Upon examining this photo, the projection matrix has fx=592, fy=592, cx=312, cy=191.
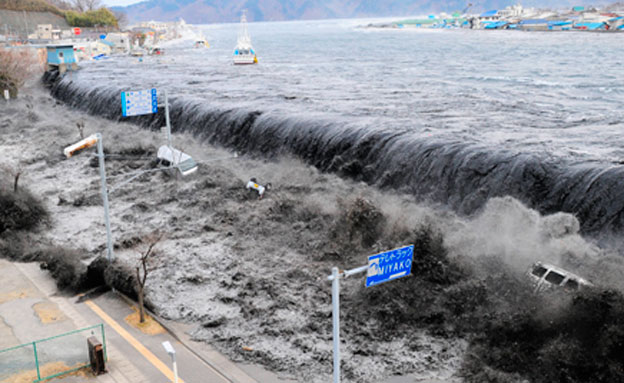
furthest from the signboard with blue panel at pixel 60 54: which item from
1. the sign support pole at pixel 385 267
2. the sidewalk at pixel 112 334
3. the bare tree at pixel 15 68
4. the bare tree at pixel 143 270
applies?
the sign support pole at pixel 385 267

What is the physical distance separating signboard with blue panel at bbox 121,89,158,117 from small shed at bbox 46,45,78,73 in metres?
53.3

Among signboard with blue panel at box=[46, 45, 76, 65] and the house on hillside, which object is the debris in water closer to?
signboard with blue panel at box=[46, 45, 76, 65]

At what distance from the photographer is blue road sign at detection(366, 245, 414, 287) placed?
12.1 metres

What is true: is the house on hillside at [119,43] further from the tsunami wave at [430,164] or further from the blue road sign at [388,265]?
the blue road sign at [388,265]

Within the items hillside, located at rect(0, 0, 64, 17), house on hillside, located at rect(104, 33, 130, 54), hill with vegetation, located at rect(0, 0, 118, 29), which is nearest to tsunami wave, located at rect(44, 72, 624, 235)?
house on hillside, located at rect(104, 33, 130, 54)

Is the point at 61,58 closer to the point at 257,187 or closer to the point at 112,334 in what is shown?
the point at 257,187

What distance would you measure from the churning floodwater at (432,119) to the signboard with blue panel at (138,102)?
10.9 metres

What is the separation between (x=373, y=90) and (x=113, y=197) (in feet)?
98.0

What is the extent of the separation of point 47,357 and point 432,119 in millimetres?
29900

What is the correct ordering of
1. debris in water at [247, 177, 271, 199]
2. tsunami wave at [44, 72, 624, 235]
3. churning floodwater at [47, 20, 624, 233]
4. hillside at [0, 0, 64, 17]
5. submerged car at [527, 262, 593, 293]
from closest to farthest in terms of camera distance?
submerged car at [527, 262, 593, 293] < tsunami wave at [44, 72, 624, 235] < churning floodwater at [47, 20, 624, 233] < debris in water at [247, 177, 271, 199] < hillside at [0, 0, 64, 17]

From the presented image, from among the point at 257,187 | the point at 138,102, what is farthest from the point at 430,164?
the point at 138,102

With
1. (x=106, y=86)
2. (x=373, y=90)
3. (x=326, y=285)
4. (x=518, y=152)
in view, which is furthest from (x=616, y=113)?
(x=106, y=86)

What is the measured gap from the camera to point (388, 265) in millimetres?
12398

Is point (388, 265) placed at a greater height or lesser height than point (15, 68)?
greater
